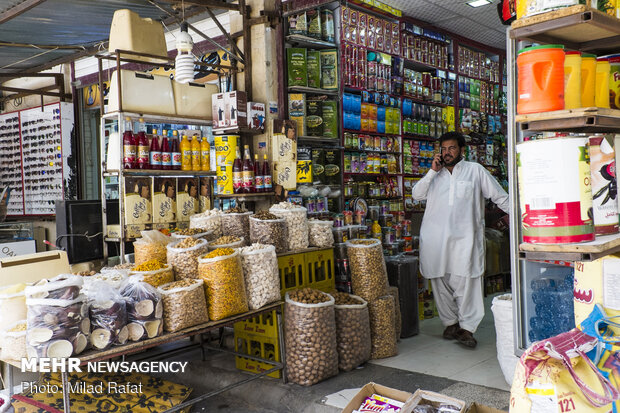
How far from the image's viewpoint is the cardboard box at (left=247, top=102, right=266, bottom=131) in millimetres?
4527

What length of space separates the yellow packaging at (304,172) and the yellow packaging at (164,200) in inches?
43.3

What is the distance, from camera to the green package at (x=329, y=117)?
5.21 m

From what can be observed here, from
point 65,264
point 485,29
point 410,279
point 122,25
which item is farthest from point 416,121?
point 65,264

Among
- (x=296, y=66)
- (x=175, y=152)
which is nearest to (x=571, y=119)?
(x=175, y=152)

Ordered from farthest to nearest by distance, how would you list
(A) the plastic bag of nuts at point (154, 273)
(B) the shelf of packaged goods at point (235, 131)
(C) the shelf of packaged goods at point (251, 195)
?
(B) the shelf of packaged goods at point (235, 131) < (C) the shelf of packaged goods at point (251, 195) < (A) the plastic bag of nuts at point (154, 273)

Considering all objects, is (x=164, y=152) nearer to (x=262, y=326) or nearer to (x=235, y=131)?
(x=235, y=131)

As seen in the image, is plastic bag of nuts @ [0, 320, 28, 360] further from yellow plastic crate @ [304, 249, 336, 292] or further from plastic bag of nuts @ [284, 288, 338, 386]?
yellow plastic crate @ [304, 249, 336, 292]

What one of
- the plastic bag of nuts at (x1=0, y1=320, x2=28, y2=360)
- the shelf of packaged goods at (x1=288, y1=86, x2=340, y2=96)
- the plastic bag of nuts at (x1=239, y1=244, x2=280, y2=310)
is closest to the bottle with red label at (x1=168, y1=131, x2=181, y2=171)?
the shelf of packaged goods at (x1=288, y1=86, x2=340, y2=96)

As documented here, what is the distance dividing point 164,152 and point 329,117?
170cm

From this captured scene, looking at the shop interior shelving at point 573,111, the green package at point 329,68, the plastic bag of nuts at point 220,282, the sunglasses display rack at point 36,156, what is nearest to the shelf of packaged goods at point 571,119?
the shop interior shelving at point 573,111

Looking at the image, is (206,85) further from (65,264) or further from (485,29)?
(485,29)

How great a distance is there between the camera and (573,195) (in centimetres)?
157

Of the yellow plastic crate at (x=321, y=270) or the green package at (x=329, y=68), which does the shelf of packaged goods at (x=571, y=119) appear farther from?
the green package at (x=329, y=68)

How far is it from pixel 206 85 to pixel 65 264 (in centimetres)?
209
